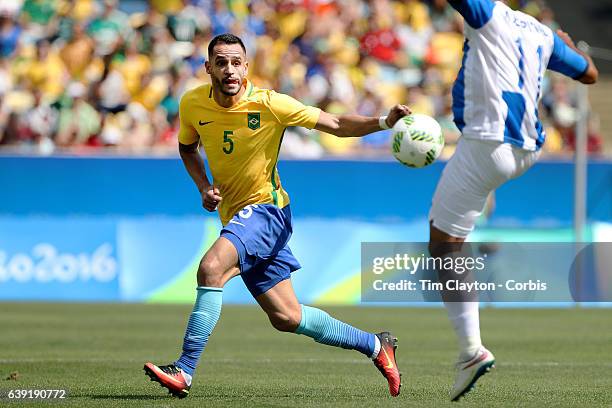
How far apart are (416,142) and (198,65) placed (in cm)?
1453

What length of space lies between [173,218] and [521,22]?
11333 mm

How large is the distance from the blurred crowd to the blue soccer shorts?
398 inches

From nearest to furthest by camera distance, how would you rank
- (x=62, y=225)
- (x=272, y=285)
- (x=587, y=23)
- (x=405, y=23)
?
(x=272, y=285) < (x=62, y=225) < (x=405, y=23) < (x=587, y=23)

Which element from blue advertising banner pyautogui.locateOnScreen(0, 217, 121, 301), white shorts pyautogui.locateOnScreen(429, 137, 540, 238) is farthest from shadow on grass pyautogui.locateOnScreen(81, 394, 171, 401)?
blue advertising banner pyautogui.locateOnScreen(0, 217, 121, 301)

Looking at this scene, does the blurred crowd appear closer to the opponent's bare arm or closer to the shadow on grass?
the opponent's bare arm

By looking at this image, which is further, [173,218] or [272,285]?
[173,218]

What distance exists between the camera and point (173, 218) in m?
18.6

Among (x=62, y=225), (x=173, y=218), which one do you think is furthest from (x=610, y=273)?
(x=62, y=225)

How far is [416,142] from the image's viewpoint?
8.02m

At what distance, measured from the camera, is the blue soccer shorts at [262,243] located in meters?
8.42

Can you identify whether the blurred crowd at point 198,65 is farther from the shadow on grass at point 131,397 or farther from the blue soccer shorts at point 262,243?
the shadow on grass at point 131,397

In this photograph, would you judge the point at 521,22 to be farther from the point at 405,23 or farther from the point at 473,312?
the point at 405,23

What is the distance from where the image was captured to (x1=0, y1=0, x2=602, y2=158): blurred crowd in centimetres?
2020

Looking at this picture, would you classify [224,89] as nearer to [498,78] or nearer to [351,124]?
[351,124]
